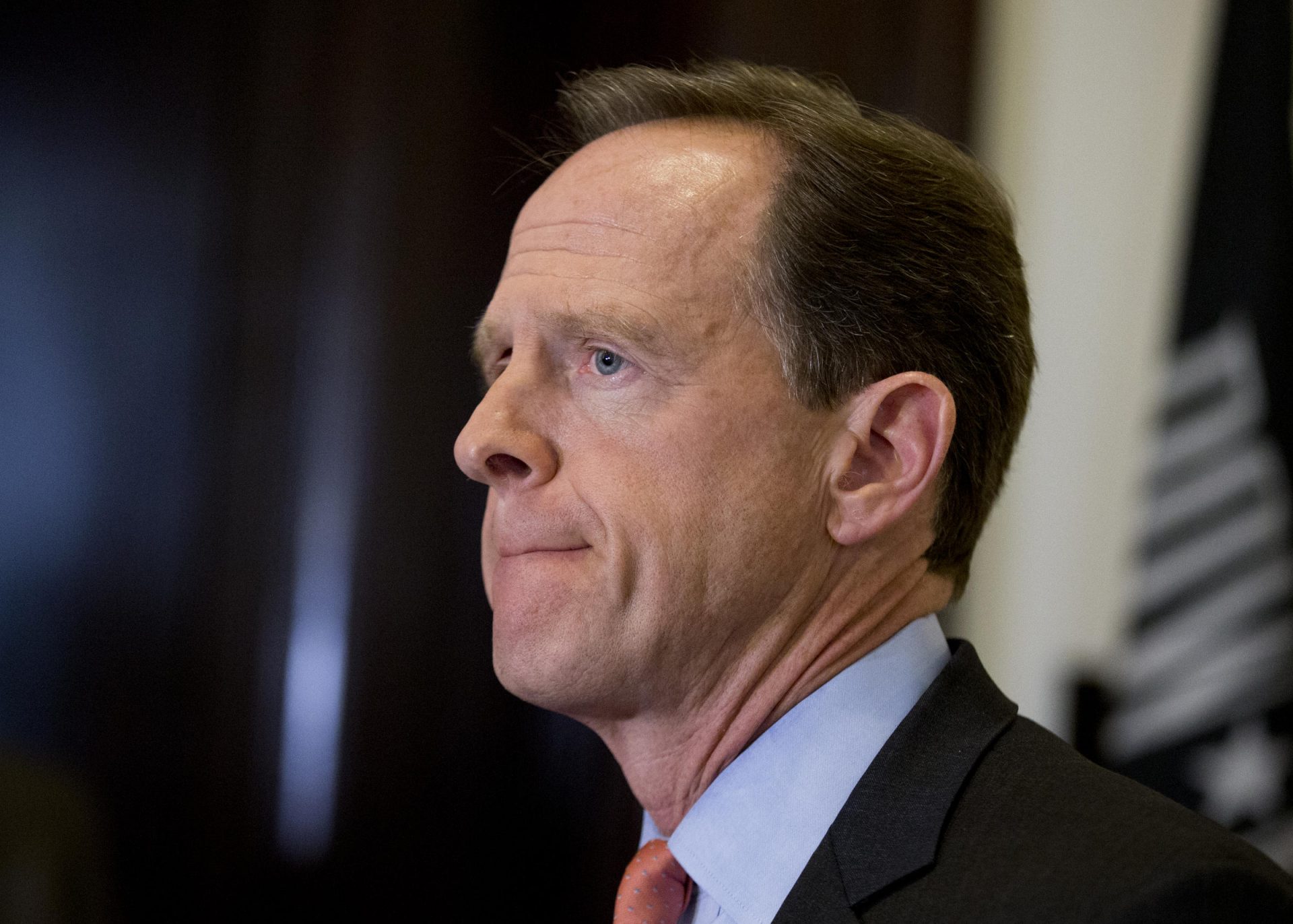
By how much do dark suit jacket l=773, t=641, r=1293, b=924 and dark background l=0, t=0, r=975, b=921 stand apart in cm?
117

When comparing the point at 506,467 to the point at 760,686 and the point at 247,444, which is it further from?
the point at 247,444

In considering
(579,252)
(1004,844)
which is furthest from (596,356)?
(1004,844)

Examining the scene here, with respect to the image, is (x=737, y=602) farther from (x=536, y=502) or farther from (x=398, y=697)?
(x=398, y=697)

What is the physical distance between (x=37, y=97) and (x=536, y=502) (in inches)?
43.7

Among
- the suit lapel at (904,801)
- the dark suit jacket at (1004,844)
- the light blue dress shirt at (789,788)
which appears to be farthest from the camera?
the light blue dress shirt at (789,788)

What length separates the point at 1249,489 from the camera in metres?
2.72

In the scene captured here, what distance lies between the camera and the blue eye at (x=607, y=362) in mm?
1362

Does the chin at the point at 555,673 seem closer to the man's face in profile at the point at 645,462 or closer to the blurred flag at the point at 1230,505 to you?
the man's face in profile at the point at 645,462

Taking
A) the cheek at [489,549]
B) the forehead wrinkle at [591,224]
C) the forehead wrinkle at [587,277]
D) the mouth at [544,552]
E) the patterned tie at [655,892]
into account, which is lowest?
the patterned tie at [655,892]

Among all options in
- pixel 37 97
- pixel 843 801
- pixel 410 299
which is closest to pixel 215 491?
pixel 410 299

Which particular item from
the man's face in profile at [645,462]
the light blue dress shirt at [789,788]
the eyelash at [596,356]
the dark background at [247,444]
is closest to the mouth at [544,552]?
the man's face in profile at [645,462]

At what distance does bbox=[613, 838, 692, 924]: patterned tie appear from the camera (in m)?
1.34

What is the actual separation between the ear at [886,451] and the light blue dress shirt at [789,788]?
153 mm

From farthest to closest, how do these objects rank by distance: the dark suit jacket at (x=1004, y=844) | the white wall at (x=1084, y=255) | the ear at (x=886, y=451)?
the white wall at (x=1084, y=255) < the ear at (x=886, y=451) < the dark suit jacket at (x=1004, y=844)
